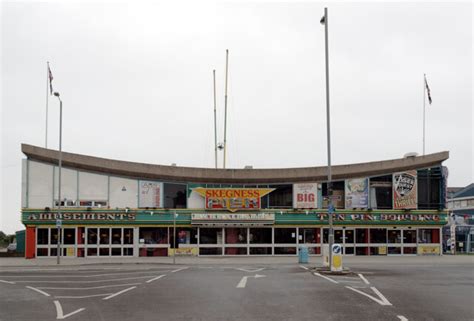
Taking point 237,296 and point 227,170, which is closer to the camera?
point 237,296

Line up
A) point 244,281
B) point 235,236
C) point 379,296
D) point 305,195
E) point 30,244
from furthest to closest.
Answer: point 305,195 < point 235,236 < point 30,244 < point 244,281 < point 379,296

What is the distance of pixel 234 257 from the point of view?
39.5m

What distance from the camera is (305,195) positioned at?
138 ft

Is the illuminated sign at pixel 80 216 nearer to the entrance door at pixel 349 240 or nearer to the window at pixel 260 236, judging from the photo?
the window at pixel 260 236

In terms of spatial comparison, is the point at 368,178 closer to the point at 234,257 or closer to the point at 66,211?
the point at 234,257

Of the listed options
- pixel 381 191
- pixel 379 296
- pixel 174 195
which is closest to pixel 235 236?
pixel 174 195

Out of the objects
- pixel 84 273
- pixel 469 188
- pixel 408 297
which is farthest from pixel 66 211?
pixel 469 188

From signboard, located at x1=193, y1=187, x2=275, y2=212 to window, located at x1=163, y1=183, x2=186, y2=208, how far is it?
119 cm

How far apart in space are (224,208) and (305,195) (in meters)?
6.04

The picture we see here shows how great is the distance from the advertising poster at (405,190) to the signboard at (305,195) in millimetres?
5996

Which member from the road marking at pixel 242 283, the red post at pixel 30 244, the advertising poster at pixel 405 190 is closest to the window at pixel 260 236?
the advertising poster at pixel 405 190

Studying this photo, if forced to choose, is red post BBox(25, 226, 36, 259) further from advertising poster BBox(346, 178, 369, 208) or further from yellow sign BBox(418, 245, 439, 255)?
yellow sign BBox(418, 245, 439, 255)

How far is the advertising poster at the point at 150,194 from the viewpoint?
41.1m

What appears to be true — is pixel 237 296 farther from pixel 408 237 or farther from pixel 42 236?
pixel 408 237
